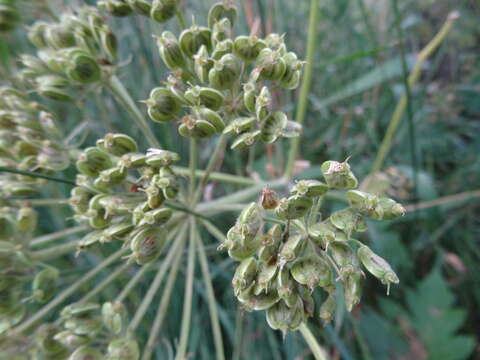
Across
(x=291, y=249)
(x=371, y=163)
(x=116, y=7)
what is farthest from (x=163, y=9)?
(x=371, y=163)

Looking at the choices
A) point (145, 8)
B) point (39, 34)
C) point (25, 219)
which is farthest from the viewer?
point (39, 34)

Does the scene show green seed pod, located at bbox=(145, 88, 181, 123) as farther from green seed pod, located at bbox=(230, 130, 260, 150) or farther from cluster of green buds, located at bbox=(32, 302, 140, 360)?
cluster of green buds, located at bbox=(32, 302, 140, 360)

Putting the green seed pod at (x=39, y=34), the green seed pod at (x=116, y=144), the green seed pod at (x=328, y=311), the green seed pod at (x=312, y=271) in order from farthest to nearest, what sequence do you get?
the green seed pod at (x=39, y=34), the green seed pod at (x=116, y=144), the green seed pod at (x=328, y=311), the green seed pod at (x=312, y=271)

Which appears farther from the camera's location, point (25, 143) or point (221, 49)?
point (25, 143)

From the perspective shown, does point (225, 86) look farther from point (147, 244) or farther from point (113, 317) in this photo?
point (113, 317)

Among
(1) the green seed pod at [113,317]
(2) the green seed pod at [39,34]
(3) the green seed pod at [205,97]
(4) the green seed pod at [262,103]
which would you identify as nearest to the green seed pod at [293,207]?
(4) the green seed pod at [262,103]

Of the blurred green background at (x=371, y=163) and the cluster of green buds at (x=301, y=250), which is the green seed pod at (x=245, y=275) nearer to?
the cluster of green buds at (x=301, y=250)
